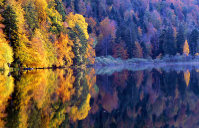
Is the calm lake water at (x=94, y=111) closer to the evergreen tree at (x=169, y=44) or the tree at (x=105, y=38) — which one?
the tree at (x=105, y=38)

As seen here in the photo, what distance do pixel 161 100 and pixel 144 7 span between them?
13301cm

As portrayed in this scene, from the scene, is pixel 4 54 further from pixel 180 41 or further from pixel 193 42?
pixel 193 42

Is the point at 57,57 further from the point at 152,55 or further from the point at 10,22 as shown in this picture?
the point at 152,55


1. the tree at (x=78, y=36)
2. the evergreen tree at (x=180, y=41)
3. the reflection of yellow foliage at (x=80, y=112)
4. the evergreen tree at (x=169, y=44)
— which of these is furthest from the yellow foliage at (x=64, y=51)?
the evergreen tree at (x=180, y=41)

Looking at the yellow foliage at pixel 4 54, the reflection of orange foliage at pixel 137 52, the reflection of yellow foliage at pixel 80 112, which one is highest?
the reflection of orange foliage at pixel 137 52

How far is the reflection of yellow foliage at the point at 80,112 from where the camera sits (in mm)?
10008

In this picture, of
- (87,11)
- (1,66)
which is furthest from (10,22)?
(87,11)

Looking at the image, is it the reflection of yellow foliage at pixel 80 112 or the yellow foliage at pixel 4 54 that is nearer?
the reflection of yellow foliage at pixel 80 112

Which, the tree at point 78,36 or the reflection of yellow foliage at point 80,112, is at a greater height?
the tree at point 78,36

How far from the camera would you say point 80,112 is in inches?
428

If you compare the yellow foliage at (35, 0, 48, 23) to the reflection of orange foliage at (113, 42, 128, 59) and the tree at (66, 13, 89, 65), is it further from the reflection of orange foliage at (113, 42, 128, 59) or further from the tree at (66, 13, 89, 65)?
the reflection of orange foliage at (113, 42, 128, 59)

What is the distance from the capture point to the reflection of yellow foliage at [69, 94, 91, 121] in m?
10.0

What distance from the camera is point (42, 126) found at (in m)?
8.60

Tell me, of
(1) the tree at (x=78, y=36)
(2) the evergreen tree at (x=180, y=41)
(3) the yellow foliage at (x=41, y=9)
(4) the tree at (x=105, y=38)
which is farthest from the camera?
(2) the evergreen tree at (x=180, y=41)
